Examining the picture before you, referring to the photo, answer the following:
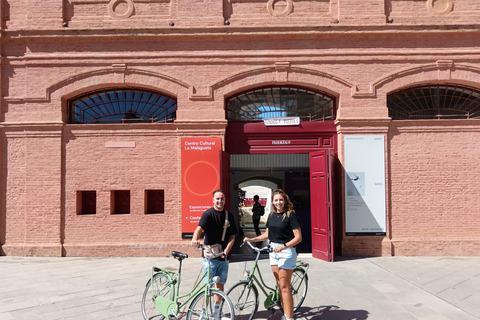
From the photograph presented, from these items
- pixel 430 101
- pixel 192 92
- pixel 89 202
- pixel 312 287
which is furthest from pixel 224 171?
pixel 430 101

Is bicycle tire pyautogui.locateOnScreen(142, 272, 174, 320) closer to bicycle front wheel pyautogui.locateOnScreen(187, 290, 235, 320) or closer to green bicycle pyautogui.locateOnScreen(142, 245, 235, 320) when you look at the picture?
green bicycle pyautogui.locateOnScreen(142, 245, 235, 320)

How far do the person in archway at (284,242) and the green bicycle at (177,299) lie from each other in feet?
2.54

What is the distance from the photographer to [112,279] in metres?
7.40

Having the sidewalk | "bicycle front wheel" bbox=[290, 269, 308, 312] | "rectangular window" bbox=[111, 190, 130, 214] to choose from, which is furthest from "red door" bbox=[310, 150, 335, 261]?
"rectangular window" bbox=[111, 190, 130, 214]

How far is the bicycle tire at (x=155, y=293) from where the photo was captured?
486 cm

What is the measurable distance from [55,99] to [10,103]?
1.19m

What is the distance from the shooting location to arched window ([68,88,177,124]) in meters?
10.4

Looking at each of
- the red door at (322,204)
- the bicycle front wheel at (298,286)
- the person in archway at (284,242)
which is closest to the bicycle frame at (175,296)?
the person in archway at (284,242)

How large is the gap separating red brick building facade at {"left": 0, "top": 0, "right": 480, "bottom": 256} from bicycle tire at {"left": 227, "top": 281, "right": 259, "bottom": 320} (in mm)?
5032

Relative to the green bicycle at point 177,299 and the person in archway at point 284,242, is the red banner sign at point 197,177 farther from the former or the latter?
the person in archway at point 284,242

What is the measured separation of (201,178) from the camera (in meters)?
9.57

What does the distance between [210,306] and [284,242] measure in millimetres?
1195

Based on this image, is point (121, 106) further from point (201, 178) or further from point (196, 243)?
point (196, 243)

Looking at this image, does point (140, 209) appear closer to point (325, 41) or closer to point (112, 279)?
point (112, 279)
